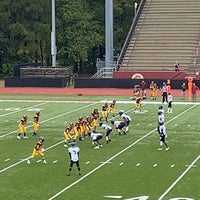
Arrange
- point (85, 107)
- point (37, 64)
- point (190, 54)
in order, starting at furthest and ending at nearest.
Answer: point (37, 64) < point (190, 54) < point (85, 107)

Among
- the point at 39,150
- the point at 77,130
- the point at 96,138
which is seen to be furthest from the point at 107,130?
the point at 39,150

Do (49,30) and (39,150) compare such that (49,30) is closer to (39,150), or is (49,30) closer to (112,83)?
(112,83)

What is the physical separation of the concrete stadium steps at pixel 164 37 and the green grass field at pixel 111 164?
2146 centimetres

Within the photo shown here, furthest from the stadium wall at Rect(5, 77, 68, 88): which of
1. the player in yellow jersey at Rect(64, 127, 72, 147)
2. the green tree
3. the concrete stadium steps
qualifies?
the player in yellow jersey at Rect(64, 127, 72, 147)

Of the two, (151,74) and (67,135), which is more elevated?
(151,74)

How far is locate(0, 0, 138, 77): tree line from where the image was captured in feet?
230

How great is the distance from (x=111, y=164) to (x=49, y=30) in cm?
4561

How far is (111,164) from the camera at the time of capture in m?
25.7

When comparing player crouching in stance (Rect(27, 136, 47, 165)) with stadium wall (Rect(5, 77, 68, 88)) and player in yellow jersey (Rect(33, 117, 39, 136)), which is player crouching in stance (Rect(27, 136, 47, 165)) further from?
stadium wall (Rect(5, 77, 68, 88))

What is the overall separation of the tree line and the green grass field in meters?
31.5

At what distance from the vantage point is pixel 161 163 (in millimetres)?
25688

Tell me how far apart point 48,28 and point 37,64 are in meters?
5.83

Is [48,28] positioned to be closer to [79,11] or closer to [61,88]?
[79,11]

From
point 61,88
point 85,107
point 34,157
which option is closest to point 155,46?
point 61,88
